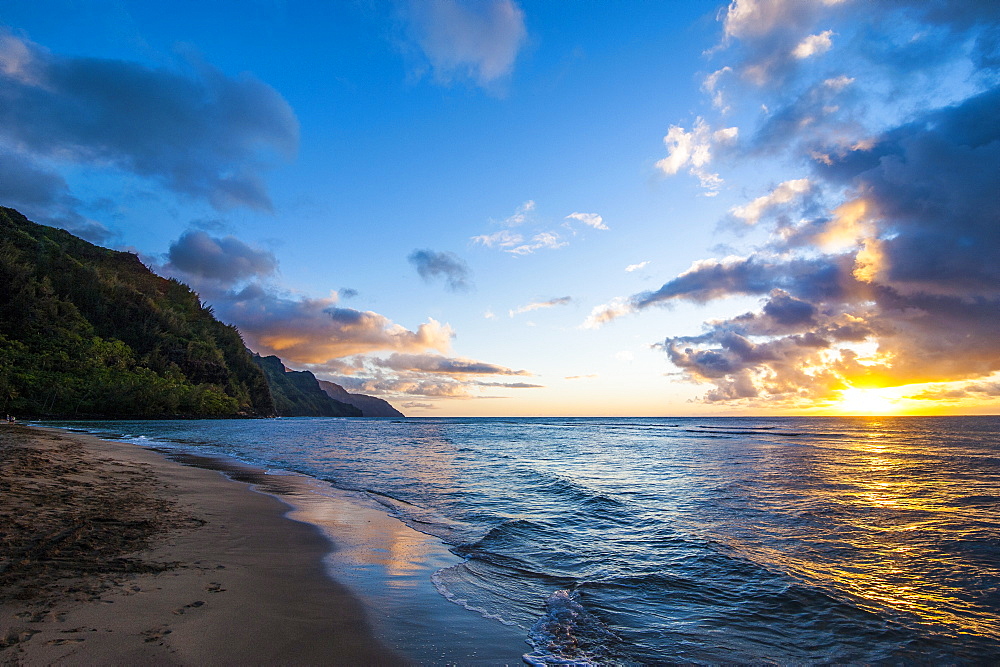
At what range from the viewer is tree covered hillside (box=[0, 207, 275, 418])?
65.9m

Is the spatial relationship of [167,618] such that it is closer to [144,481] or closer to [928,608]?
[928,608]

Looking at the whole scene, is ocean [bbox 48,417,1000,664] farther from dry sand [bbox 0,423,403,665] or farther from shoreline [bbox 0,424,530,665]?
dry sand [bbox 0,423,403,665]

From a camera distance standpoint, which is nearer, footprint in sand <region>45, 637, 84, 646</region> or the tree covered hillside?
footprint in sand <region>45, 637, 84, 646</region>

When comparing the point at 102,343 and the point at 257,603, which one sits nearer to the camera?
the point at 257,603

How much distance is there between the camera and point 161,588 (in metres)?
4.81

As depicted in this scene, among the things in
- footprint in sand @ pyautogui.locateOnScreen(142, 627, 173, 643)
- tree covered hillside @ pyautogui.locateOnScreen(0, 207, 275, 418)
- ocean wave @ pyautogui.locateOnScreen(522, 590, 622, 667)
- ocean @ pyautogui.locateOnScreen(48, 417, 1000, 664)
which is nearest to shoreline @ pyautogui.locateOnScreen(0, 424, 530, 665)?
footprint in sand @ pyautogui.locateOnScreen(142, 627, 173, 643)

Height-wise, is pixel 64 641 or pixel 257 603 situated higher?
pixel 64 641

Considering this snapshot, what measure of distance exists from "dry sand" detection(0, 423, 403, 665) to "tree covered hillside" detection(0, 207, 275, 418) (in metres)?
73.4

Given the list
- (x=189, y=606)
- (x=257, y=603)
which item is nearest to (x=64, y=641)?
(x=189, y=606)

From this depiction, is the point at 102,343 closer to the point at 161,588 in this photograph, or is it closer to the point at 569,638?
the point at 161,588

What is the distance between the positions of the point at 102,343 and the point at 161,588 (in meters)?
106

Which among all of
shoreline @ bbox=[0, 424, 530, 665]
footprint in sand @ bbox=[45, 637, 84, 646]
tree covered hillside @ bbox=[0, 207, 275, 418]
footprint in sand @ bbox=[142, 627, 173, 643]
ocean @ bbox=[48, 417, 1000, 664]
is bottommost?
ocean @ bbox=[48, 417, 1000, 664]

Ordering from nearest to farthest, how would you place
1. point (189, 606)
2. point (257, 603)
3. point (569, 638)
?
point (189, 606) < point (257, 603) < point (569, 638)

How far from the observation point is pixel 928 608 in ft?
19.6
